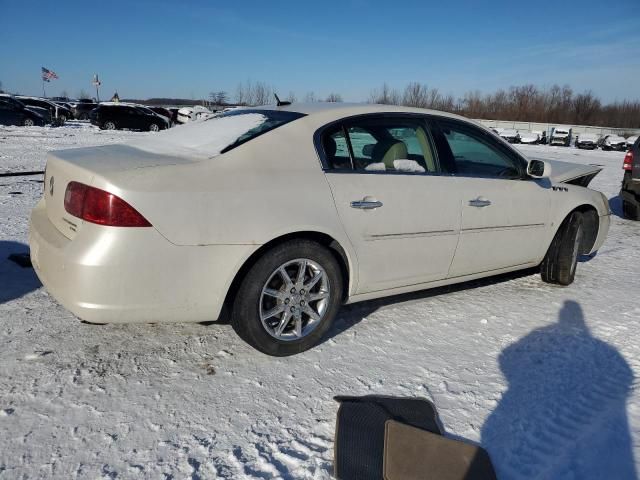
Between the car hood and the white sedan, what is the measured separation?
0.48 meters

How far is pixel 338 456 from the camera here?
7.16 ft

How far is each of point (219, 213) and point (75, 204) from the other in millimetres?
769

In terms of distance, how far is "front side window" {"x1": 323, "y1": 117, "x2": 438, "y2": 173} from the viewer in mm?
3199

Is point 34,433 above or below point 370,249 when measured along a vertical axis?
below

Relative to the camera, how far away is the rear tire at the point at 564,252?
4578 mm

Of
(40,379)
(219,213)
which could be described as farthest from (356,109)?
(40,379)

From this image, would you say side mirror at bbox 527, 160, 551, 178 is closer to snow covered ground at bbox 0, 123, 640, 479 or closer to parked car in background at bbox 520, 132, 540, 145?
snow covered ground at bbox 0, 123, 640, 479

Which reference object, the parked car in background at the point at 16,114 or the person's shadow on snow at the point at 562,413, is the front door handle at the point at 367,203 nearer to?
the person's shadow on snow at the point at 562,413

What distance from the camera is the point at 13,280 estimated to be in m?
3.93

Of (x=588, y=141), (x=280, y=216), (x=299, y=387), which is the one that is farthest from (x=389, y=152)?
(x=588, y=141)

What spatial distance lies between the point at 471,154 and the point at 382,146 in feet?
3.09

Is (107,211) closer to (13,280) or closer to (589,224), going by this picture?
(13,280)

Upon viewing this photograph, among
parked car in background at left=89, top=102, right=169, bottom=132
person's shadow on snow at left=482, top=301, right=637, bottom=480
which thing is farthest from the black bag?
parked car in background at left=89, top=102, right=169, bottom=132

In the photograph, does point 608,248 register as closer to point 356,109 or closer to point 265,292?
point 356,109
